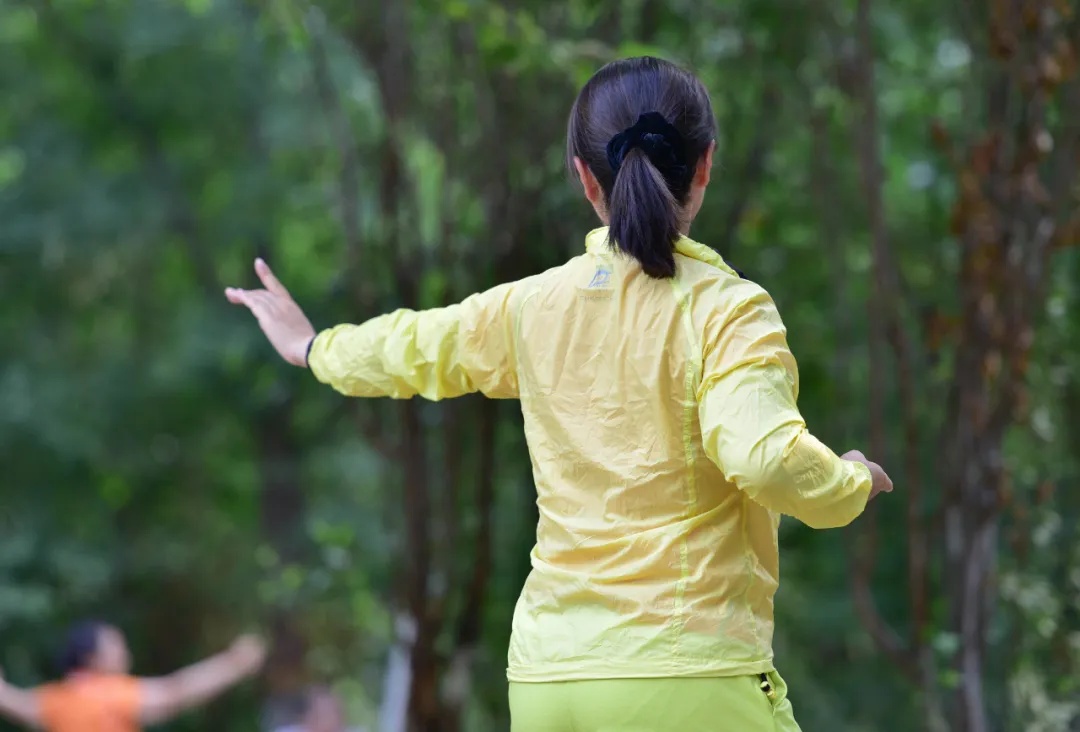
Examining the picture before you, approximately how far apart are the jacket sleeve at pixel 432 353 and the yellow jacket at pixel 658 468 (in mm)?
39

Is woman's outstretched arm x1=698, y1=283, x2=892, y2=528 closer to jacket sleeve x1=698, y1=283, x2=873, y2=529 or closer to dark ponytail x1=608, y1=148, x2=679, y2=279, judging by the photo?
jacket sleeve x1=698, y1=283, x2=873, y2=529

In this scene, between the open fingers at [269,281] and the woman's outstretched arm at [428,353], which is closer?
the woman's outstretched arm at [428,353]

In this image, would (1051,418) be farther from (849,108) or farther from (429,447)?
(429,447)

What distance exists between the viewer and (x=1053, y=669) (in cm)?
537

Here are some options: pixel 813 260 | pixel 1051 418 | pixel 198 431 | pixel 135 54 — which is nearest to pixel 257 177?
pixel 135 54

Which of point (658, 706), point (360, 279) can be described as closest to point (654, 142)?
point (658, 706)

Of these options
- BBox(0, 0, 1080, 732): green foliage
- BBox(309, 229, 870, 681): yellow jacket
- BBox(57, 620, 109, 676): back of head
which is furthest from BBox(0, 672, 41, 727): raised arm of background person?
BBox(309, 229, 870, 681): yellow jacket

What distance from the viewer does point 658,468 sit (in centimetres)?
193

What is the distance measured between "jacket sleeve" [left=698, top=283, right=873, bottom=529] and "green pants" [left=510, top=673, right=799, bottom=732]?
0.88ft

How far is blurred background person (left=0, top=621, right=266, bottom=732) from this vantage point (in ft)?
19.1

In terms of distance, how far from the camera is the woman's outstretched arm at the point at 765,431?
5.81 ft

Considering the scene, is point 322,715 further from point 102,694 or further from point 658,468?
point 658,468

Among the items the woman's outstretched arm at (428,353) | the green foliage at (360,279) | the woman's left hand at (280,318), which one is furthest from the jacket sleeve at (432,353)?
the green foliage at (360,279)

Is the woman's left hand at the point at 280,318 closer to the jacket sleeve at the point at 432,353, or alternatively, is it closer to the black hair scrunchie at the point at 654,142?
the jacket sleeve at the point at 432,353
